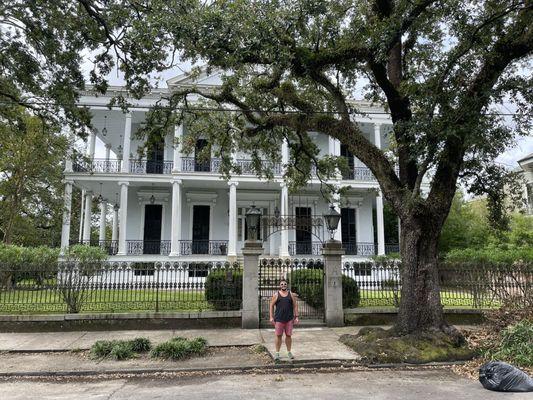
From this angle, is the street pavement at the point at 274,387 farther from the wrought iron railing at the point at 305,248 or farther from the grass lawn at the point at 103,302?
the wrought iron railing at the point at 305,248

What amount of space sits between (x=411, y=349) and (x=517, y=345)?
1882 mm

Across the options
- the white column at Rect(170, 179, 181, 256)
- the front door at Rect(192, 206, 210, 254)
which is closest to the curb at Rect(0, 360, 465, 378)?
the white column at Rect(170, 179, 181, 256)

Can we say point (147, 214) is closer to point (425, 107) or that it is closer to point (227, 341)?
point (227, 341)

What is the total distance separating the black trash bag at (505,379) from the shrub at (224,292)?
603cm

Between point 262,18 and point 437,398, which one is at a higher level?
point 262,18

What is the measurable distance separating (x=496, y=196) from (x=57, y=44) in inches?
456

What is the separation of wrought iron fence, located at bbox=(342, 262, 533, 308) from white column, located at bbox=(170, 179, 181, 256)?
11.0 metres

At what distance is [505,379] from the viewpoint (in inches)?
242

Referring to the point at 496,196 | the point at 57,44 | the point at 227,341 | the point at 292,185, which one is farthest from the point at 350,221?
the point at 57,44

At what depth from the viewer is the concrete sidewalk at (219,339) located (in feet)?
27.6

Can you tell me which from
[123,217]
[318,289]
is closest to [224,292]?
[318,289]

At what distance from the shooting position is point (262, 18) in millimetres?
8695

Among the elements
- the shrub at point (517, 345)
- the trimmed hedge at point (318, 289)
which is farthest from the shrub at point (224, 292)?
the shrub at point (517, 345)

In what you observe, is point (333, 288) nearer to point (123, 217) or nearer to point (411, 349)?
point (411, 349)
